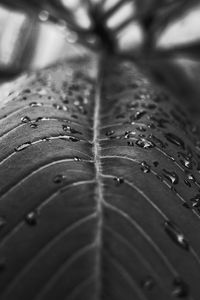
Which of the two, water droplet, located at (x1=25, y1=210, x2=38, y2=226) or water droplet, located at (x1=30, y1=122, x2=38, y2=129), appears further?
water droplet, located at (x1=30, y1=122, x2=38, y2=129)

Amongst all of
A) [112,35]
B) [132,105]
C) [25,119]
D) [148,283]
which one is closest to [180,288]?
[148,283]

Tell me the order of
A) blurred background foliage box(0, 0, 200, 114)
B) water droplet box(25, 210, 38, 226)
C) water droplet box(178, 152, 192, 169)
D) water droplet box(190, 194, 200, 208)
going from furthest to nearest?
blurred background foliage box(0, 0, 200, 114), water droplet box(178, 152, 192, 169), water droplet box(190, 194, 200, 208), water droplet box(25, 210, 38, 226)

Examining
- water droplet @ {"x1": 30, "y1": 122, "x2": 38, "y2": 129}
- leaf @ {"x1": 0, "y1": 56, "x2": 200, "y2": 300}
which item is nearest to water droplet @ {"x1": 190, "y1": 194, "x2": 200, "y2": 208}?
leaf @ {"x1": 0, "y1": 56, "x2": 200, "y2": 300}

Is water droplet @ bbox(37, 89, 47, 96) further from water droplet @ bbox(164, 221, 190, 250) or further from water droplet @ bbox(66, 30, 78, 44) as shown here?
water droplet @ bbox(66, 30, 78, 44)

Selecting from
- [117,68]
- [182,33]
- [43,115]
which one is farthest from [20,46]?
[43,115]

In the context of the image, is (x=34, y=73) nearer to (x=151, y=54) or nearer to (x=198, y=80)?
(x=151, y=54)

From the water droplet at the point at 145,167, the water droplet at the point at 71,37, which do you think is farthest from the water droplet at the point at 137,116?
the water droplet at the point at 71,37
